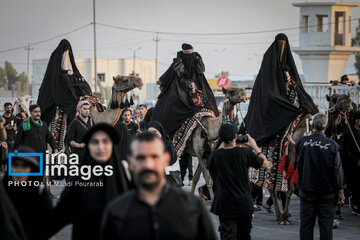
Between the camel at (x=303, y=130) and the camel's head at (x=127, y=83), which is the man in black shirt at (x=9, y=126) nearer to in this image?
Result: the camel's head at (x=127, y=83)

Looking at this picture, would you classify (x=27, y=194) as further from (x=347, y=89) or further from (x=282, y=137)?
(x=347, y=89)

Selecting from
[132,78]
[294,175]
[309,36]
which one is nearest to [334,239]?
[294,175]

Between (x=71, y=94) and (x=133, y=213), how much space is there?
11722 mm

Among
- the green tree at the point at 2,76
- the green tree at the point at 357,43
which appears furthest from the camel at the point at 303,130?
the green tree at the point at 2,76

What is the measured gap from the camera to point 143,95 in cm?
10831

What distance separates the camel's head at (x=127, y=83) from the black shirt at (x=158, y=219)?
31.2 ft

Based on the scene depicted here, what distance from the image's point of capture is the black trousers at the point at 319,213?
9555mm

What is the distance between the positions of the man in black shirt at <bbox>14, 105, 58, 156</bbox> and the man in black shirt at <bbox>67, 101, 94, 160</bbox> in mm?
943

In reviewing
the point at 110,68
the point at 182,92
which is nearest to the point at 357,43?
the point at 110,68

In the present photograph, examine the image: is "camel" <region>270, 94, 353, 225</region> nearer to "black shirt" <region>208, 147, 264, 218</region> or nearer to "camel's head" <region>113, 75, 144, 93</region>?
"camel's head" <region>113, 75, 144, 93</region>

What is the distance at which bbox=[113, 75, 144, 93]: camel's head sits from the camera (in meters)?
14.0

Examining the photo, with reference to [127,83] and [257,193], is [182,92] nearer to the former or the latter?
[127,83]

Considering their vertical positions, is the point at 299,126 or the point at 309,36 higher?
the point at 309,36

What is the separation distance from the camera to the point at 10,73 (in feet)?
616
